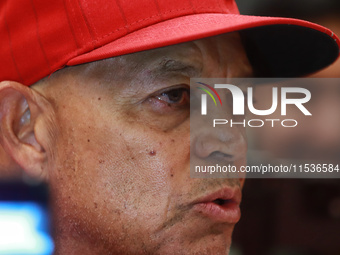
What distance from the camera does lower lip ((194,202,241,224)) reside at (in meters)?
0.86

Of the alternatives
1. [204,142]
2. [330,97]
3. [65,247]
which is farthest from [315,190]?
[65,247]

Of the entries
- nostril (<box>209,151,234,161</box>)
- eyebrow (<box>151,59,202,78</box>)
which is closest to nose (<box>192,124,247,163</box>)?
nostril (<box>209,151,234,161</box>)

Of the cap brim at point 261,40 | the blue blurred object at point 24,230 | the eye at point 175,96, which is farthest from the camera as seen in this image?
the blue blurred object at point 24,230

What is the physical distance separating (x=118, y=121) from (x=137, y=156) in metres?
0.08

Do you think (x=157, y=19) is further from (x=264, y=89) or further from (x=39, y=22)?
(x=264, y=89)

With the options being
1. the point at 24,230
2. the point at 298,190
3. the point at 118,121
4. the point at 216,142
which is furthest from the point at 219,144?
the point at 298,190

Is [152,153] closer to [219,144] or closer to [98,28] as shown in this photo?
[219,144]

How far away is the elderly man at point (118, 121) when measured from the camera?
84cm

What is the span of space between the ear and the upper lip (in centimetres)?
37

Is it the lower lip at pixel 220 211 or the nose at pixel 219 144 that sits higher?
the nose at pixel 219 144

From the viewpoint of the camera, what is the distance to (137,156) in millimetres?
854

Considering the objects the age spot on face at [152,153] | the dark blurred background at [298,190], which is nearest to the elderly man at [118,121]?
the age spot on face at [152,153]

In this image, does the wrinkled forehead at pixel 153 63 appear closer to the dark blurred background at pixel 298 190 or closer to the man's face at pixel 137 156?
the man's face at pixel 137 156

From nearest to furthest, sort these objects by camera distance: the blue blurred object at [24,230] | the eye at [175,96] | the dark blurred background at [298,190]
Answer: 1. the eye at [175,96]
2. the blue blurred object at [24,230]
3. the dark blurred background at [298,190]
